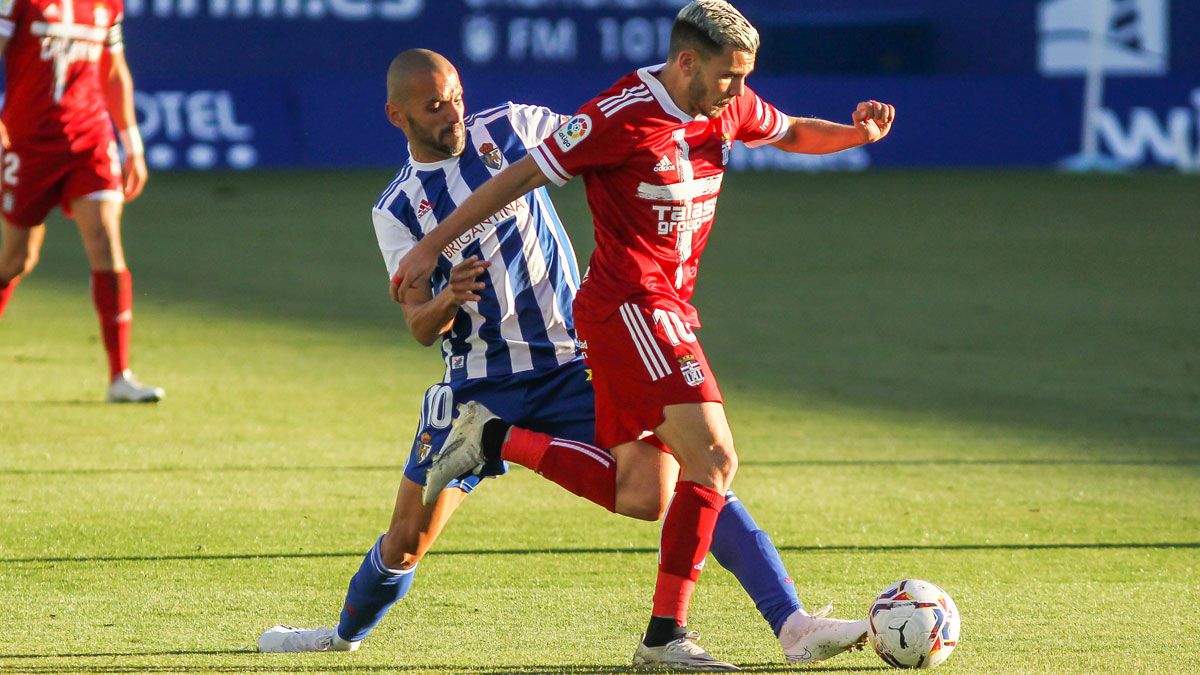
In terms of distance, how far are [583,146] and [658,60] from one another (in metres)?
19.9

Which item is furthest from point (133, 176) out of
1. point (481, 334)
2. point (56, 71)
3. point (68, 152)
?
point (481, 334)

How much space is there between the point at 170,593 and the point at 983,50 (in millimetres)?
21242

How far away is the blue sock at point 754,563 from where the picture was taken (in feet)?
14.9

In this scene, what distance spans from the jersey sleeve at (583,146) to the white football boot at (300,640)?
4.63 feet

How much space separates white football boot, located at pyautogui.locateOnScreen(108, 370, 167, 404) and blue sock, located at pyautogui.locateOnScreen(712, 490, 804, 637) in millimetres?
4731

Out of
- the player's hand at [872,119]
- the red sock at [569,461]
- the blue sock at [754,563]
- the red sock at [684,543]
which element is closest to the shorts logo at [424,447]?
the red sock at [569,461]

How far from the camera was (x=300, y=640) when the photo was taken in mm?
4691

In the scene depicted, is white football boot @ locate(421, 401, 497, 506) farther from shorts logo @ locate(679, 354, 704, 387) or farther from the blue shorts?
shorts logo @ locate(679, 354, 704, 387)

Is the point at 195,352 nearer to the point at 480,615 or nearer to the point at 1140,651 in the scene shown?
the point at 480,615

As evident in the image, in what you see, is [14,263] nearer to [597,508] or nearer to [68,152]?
[68,152]

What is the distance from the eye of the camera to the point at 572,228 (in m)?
15.9

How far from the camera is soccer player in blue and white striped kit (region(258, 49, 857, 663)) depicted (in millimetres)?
4676

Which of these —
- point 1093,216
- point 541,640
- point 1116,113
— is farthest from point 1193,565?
point 1116,113

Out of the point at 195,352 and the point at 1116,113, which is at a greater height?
the point at 195,352
